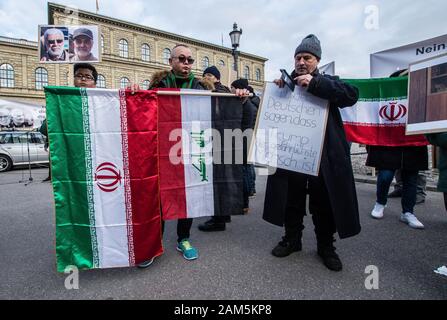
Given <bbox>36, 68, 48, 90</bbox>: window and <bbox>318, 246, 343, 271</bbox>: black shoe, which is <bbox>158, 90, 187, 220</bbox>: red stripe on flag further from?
<bbox>36, 68, 48, 90</bbox>: window

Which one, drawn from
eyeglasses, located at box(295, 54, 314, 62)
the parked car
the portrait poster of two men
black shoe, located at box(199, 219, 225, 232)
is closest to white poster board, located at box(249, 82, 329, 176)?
eyeglasses, located at box(295, 54, 314, 62)

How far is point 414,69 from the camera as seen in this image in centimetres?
234

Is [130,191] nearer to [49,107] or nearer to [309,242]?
[49,107]

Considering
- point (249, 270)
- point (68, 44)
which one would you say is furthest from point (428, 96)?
point (68, 44)

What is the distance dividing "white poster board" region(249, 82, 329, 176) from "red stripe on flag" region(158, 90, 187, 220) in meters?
0.72

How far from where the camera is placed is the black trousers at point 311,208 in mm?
2381

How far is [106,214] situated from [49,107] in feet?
3.17

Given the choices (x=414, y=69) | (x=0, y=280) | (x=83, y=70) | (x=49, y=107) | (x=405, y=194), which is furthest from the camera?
(x=405, y=194)

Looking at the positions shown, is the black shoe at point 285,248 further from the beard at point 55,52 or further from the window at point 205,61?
the window at point 205,61

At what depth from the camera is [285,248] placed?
2562 mm

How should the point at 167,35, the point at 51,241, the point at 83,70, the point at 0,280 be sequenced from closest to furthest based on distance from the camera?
the point at 0,280, the point at 83,70, the point at 51,241, the point at 167,35

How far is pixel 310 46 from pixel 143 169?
1.81 meters

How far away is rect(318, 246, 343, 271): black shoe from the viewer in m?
2.25
